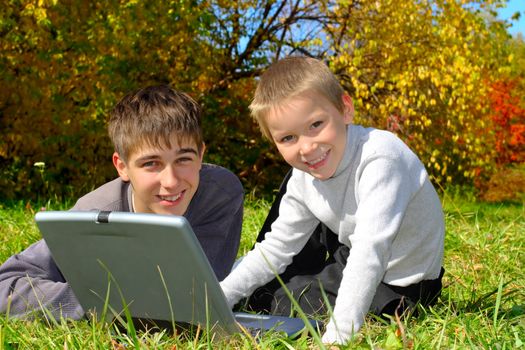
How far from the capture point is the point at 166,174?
8.81 ft

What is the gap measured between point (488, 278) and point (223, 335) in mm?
1985

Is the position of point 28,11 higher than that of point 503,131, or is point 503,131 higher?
point 28,11

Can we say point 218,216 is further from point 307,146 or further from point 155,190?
point 307,146

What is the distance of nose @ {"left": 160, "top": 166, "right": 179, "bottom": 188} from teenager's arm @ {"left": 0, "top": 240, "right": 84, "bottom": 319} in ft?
1.89

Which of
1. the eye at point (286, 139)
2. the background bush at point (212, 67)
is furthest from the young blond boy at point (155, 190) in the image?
the background bush at point (212, 67)

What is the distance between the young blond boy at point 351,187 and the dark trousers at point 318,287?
0.06ft

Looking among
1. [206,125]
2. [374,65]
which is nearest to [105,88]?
[206,125]

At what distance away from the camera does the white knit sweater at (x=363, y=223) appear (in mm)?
2328

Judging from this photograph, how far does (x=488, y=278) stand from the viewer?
12.1ft

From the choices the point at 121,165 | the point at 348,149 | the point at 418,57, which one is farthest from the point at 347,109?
the point at 418,57

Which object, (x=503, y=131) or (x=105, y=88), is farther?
(x=503, y=131)

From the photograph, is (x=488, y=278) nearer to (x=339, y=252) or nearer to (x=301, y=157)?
(x=339, y=252)

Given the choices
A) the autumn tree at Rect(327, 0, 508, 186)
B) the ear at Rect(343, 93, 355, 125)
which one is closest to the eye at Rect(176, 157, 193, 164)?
the ear at Rect(343, 93, 355, 125)

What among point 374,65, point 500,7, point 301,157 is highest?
point 500,7
